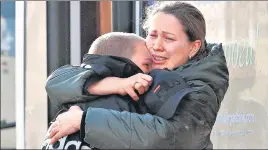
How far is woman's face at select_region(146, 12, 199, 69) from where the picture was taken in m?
1.78

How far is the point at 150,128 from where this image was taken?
60.5 inches

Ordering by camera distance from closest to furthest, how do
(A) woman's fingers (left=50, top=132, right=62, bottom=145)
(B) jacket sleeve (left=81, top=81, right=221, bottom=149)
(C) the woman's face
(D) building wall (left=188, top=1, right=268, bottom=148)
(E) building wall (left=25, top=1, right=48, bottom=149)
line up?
(B) jacket sleeve (left=81, top=81, right=221, bottom=149)
(A) woman's fingers (left=50, top=132, right=62, bottom=145)
(C) the woman's face
(D) building wall (left=188, top=1, right=268, bottom=148)
(E) building wall (left=25, top=1, right=48, bottom=149)

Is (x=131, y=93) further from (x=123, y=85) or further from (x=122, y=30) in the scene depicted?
(x=122, y=30)

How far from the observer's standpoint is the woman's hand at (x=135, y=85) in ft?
5.36

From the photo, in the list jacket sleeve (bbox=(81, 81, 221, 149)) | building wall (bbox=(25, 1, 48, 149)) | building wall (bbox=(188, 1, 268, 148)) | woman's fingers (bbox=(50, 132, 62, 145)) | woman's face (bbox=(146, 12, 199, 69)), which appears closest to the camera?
jacket sleeve (bbox=(81, 81, 221, 149))

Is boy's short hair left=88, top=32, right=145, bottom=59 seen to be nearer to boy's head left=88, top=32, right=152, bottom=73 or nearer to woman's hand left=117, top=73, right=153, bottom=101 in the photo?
boy's head left=88, top=32, right=152, bottom=73

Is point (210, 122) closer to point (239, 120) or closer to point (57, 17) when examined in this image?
point (239, 120)

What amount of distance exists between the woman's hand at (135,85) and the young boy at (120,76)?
0.05 feet

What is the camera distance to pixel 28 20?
13.3ft

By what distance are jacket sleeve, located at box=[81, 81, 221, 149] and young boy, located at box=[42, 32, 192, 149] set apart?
0.05 metres

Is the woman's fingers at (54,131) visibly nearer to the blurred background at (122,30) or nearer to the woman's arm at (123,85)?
the woman's arm at (123,85)

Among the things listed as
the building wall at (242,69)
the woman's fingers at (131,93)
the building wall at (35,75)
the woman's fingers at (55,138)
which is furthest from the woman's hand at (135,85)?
the building wall at (35,75)

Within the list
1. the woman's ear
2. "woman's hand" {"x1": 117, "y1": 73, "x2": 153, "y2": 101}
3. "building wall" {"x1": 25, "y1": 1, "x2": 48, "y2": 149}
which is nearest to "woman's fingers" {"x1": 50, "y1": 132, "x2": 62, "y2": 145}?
"woman's hand" {"x1": 117, "y1": 73, "x2": 153, "y2": 101}

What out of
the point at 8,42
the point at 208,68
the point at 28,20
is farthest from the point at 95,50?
the point at 8,42
